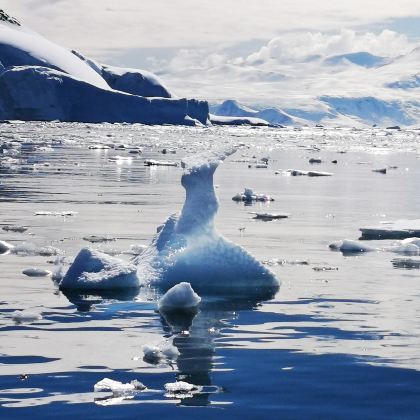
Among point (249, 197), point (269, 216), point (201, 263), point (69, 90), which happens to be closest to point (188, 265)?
point (201, 263)

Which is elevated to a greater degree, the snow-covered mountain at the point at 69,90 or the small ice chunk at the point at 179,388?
the snow-covered mountain at the point at 69,90

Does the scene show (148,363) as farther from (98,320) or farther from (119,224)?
(119,224)

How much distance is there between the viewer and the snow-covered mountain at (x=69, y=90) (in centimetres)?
10112

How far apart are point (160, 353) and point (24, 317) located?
66.5 inches

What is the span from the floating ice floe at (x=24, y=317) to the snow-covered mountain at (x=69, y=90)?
9328 cm

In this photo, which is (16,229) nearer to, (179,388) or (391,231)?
(391,231)

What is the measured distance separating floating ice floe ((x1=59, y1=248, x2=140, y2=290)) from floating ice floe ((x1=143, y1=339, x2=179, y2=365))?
2.40 metres

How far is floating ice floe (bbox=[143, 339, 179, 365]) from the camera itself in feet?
22.0

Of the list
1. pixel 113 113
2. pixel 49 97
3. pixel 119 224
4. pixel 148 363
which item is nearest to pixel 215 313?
pixel 148 363

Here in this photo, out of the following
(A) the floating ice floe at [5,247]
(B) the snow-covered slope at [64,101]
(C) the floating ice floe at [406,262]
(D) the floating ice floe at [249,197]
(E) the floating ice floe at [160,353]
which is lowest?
(E) the floating ice floe at [160,353]

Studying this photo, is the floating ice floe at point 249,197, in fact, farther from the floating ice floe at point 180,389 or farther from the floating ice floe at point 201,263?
the floating ice floe at point 180,389

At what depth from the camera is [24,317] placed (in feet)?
26.3

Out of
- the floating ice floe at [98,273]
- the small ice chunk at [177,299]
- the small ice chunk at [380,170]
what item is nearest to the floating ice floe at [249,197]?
the floating ice floe at [98,273]

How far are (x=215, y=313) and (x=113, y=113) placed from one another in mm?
103514
